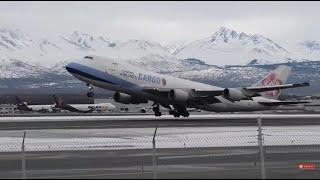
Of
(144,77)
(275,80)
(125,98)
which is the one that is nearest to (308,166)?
(144,77)

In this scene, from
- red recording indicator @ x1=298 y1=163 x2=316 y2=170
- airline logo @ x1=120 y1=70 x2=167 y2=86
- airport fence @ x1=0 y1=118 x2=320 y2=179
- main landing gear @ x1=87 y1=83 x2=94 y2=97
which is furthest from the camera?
airline logo @ x1=120 y1=70 x2=167 y2=86

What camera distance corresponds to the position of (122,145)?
32.0 meters

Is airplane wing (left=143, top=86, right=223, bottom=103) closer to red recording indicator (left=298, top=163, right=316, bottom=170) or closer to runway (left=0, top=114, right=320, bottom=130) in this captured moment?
runway (left=0, top=114, right=320, bottom=130)

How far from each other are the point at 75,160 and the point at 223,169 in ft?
19.2

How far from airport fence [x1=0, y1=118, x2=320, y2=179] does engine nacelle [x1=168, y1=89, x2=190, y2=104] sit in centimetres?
2174

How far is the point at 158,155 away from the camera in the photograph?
26.6m

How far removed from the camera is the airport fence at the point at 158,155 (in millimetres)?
20391

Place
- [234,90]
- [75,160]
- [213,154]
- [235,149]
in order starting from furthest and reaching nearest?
[234,90], [235,149], [213,154], [75,160]

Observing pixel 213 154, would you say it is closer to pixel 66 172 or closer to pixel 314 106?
pixel 66 172

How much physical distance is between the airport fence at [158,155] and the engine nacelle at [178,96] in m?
21.7

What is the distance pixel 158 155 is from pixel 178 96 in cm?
3422

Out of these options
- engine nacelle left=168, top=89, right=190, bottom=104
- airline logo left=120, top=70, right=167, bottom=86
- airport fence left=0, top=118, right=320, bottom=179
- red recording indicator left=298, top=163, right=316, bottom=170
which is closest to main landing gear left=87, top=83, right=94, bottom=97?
airline logo left=120, top=70, right=167, bottom=86

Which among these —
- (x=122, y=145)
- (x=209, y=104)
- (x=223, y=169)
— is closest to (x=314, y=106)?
(x=209, y=104)

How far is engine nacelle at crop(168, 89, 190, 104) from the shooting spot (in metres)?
60.5
